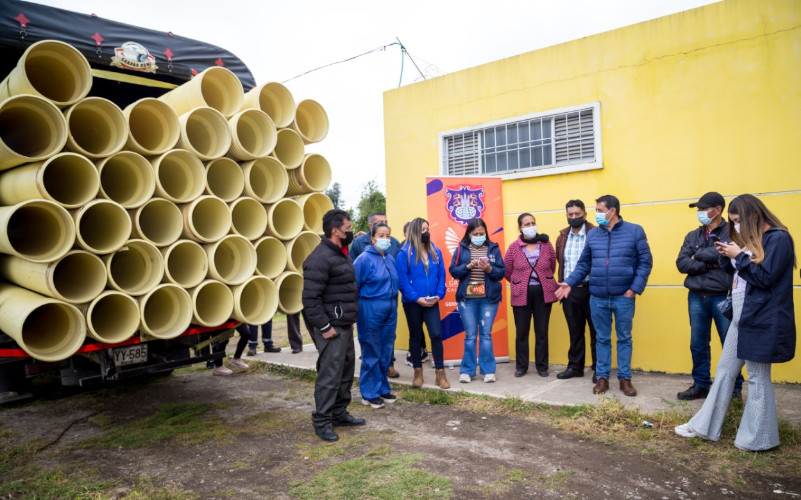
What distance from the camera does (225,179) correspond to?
4984mm

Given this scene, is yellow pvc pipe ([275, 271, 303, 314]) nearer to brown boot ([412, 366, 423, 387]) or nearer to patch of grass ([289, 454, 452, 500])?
patch of grass ([289, 454, 452, 500])

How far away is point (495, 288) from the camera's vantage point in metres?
6.43

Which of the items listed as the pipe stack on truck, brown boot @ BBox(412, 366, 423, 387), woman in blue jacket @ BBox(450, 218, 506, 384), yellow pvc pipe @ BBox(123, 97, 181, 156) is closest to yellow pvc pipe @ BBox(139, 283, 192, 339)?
the pipe stack on truck

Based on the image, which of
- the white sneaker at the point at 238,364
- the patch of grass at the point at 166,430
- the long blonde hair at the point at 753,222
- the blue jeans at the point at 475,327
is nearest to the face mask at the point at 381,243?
the blue jeans at the point at 475,327

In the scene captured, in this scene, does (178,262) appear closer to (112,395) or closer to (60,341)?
(60,341)

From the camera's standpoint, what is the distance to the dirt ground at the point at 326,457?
11.9 ft

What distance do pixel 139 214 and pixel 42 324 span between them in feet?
3.86

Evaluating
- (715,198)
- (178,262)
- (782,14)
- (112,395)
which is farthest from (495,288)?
(112,395)

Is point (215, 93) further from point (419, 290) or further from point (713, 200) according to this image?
point (713, 200)

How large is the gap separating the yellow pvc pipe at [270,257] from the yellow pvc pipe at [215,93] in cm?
124

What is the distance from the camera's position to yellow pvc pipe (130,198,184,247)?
4.50 metres

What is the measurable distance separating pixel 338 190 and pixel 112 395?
41.9 meters

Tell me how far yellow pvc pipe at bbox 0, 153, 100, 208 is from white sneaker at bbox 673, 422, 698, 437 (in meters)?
4.88

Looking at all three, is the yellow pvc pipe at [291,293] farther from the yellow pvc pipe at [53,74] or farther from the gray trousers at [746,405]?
the gray trousers at [746,405]
